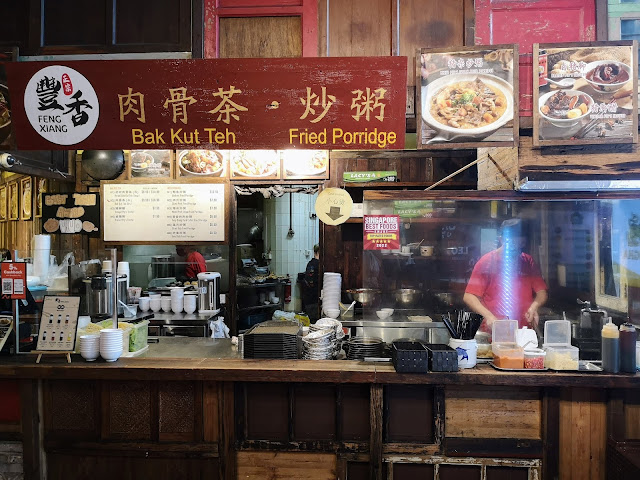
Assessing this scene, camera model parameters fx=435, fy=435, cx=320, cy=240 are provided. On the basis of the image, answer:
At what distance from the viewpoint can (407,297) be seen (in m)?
4.72

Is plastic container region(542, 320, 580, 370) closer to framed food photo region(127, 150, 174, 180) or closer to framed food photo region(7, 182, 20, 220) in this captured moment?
framed food photo region(127, 150, 174, 180)

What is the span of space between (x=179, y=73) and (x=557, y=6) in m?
3.29

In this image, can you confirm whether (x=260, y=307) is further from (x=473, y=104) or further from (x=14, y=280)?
(x=473, y=104)

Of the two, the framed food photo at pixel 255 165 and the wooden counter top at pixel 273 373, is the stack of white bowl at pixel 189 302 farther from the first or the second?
the wooden counter top at pixel 273 373

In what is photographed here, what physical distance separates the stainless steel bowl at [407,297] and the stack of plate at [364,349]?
3.45 feet

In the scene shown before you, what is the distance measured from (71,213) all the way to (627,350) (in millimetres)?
6940

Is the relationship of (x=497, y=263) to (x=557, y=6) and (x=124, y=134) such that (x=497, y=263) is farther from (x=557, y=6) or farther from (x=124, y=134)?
(x=124, y=134)

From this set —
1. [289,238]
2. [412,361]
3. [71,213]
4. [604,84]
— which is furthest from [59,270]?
[289,238]

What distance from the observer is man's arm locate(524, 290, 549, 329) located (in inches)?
179

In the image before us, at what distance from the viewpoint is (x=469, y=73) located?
11.5 feet

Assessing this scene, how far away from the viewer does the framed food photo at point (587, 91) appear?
3.44 m

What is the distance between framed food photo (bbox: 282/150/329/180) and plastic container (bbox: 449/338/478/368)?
3368 mm

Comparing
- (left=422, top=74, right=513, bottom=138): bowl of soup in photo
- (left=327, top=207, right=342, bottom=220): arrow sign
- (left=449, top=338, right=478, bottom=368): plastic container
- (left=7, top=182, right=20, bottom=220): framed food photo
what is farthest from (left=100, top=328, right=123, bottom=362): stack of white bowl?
(left=7, top=182, right=20, bottom=220): framed food photo

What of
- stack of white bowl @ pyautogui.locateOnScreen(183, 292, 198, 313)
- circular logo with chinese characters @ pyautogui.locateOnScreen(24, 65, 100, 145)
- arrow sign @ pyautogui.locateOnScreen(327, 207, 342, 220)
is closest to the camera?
circular logo with chinese characters @ pyautogui.locateOnScreen(24, 65, 100, 145)
